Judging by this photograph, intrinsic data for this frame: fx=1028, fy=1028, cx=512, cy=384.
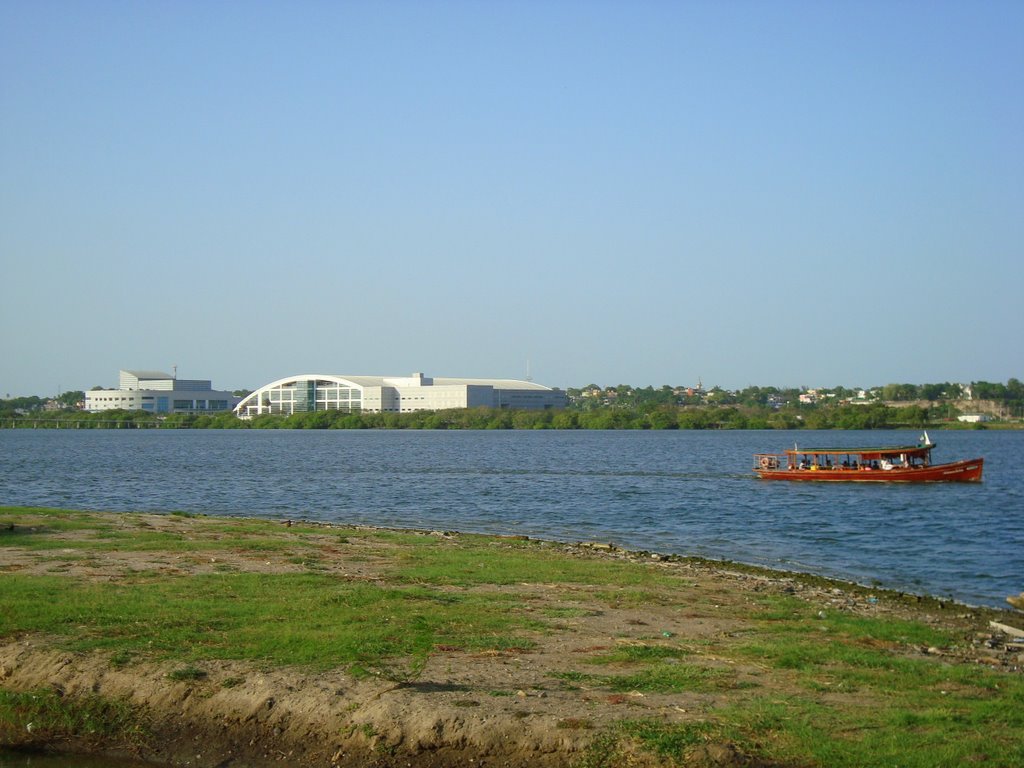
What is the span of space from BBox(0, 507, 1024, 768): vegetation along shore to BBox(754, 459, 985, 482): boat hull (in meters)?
44.7

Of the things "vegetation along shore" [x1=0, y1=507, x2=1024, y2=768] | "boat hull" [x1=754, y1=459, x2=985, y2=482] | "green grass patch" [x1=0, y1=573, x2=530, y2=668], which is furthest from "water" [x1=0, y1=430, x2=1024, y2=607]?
"green grass patch" [x1=0, y1=573, x2=530, y2=668]

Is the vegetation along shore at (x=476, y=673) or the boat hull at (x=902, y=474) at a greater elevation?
the vegetation along shore at (x=476, y=673)

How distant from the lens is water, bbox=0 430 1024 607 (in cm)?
2892

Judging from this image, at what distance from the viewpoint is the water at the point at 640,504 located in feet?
94.9

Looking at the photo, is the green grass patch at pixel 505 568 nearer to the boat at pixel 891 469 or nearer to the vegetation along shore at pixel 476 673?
the vegetation along shore at pixel 476 673

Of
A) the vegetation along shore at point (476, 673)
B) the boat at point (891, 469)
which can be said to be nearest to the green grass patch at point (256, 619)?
the vegetation along shore at point (476, 673)

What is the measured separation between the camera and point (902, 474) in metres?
61.2

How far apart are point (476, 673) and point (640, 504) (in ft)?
114

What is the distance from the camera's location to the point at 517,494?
5206 centimetres

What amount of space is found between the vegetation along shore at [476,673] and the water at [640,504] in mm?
9311

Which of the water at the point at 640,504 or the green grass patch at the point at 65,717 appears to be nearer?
the green grass patch at the point at 65,717

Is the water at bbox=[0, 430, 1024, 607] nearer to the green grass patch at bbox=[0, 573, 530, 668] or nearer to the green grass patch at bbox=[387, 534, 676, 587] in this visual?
the green grass patch at bbox=[387, 534, 676, 587]

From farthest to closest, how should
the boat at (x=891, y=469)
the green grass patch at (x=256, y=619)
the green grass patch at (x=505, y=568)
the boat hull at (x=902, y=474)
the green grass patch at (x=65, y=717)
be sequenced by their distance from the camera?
the boat at (x=891, y=469)
the boat hull at (x=902, y=474)
the green grass patch at (x=505, y=568)
the green grass patch at (x=256, y=619)
the green grass patch at (x=65, y=717)

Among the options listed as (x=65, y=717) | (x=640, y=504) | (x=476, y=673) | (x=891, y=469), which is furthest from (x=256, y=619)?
(x=891, y=469)
